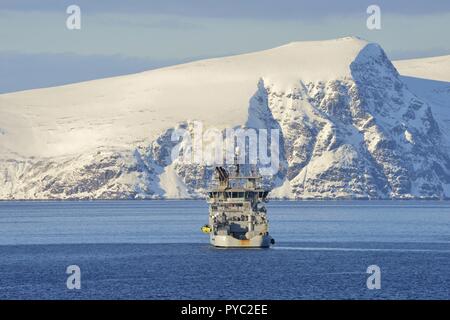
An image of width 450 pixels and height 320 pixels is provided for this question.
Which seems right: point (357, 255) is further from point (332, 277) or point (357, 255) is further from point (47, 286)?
point (47, 286)

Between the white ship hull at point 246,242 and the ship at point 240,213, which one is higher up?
the ship at point 240,213

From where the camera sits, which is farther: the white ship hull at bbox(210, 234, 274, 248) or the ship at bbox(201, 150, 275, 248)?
the white ship hull at bbox(210, 234, 274, 248)

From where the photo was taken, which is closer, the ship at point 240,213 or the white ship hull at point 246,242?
the ship at point 240,213
